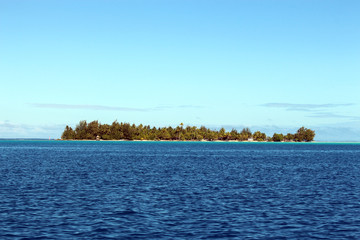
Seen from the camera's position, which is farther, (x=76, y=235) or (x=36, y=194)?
(x=36, y=194)

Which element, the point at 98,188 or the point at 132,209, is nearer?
the point at 132,209

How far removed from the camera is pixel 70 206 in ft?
123

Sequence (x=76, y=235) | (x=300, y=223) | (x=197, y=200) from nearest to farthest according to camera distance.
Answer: (x=76, y=235) < (x=300, y=223) < (x=197, y=200)

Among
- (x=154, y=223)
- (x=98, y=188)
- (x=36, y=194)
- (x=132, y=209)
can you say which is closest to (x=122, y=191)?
(x=98, y=188)

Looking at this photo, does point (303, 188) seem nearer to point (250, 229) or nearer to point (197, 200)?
point (197, 200)

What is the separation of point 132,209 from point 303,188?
27.3 metres

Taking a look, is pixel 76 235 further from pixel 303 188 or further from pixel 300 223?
pixel 303 188

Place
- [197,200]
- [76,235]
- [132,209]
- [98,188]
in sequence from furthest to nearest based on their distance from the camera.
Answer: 1. [98,188]
2. [197,200]
3. [132,209]
4. [76,235]

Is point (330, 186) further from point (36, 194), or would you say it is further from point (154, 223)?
point (36, 194)

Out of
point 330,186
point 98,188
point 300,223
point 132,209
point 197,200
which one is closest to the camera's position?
point 300,223

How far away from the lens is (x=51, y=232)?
27.5 m

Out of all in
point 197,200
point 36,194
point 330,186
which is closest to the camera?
point 197,200

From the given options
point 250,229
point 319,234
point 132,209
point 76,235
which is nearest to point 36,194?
point 132,209

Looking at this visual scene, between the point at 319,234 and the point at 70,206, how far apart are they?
71.8 feet
